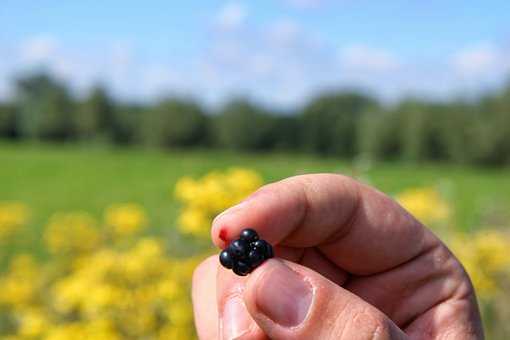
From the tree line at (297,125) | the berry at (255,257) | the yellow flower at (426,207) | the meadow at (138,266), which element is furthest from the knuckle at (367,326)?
the tree line at (297,125)

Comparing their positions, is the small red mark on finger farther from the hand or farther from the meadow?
the meadow

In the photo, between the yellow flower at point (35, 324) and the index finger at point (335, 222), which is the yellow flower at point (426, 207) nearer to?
the yellow flower at point (35, 324)

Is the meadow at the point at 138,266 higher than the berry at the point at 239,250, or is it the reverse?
the berry at the point at 239,250

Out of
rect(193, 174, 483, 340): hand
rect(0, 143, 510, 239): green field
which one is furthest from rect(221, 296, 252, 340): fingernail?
rect(0, 143, 510, 239): green field

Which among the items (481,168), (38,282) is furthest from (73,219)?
(481,168)

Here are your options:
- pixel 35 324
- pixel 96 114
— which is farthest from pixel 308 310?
pixel 96 114
